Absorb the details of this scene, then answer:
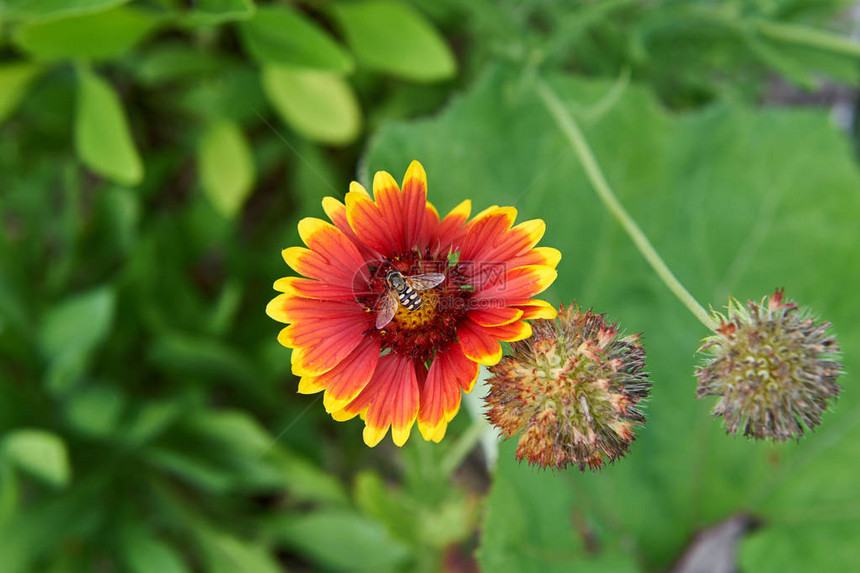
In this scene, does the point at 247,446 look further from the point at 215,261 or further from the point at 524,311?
the point at 524,311

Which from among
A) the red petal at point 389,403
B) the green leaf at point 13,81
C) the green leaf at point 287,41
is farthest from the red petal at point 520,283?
the green leaf at point 13,81

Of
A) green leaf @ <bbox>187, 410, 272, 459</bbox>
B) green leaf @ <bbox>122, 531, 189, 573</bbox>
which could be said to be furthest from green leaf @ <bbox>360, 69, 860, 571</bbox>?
green leaf @ <bbox>122, 531, 189, 573</bbox>

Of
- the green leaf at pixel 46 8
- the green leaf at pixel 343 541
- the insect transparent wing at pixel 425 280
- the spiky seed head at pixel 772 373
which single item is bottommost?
the green leaf at pixel 343 541

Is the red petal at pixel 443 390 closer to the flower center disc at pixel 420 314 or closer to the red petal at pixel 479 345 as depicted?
the red petal at pixel 479 345

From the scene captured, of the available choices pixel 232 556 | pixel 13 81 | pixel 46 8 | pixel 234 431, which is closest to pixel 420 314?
pixel 46 8

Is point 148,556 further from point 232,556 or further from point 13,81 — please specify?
point 13,81

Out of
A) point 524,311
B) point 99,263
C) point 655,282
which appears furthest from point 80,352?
point 655,282
